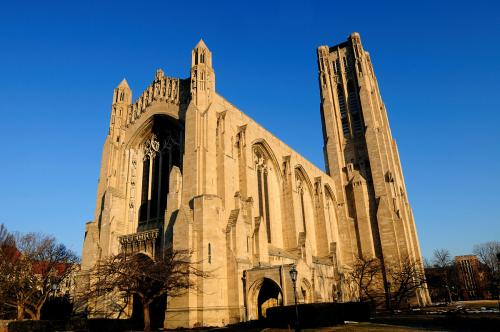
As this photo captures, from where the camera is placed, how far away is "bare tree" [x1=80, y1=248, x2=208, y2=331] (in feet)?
80.4

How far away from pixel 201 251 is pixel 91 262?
1136cm

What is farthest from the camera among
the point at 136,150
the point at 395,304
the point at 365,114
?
the point at 365,114

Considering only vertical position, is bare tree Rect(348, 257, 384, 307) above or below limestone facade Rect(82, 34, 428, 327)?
below

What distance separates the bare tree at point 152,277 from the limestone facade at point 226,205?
0.97m

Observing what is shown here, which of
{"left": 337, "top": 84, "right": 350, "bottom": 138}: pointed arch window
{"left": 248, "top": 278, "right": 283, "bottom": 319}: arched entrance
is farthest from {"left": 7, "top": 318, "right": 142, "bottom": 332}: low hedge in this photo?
{"left": 337, "top": 84, "right": 350, "bottom": 138}: pointed arch window

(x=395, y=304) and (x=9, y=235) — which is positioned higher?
(x=9, y=235)

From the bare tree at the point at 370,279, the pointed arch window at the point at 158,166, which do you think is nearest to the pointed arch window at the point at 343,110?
the bare tree at the point at 370,279

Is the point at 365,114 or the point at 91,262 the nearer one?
the point at 91,262

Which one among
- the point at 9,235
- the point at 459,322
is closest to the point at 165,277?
the point at 459,322

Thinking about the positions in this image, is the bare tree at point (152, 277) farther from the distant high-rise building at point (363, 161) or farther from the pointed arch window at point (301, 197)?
the distant high-rise building at point (363, 161)

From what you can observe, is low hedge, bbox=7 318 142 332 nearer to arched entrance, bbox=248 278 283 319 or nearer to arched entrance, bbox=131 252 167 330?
arched entrance, bbox=131 252 167 330

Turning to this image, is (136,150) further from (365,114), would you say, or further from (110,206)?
(365,114)

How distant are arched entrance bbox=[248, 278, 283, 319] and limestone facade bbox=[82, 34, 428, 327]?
100 millimetres

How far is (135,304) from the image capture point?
3244 cm
